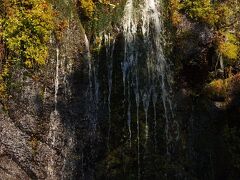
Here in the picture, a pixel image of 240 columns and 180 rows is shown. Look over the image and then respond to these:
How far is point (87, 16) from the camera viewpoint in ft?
35.5

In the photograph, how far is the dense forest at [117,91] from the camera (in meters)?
9.74

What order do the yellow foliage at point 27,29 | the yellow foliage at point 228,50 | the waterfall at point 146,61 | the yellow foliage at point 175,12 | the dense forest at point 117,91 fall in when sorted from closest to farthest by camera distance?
the dense forest at point 117,91 < the yellow foliage at point 27,29 < the waterfall at point 146,61 < the yellow foliage at point 228,50 < the yellow foliage at point 175,12

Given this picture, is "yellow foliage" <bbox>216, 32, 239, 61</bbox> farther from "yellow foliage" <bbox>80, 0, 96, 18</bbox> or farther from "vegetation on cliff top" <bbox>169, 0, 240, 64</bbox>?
"yellow foliage" <bbox>80, 0, 96, 18</bbox>

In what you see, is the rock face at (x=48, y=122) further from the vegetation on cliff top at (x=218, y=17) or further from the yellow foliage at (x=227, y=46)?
the yellow foliage at (x=227, y=46)

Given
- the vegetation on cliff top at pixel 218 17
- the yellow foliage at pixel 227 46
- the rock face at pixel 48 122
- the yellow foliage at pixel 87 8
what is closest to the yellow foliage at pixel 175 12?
the vegetation on cliff top at pixel 218 17

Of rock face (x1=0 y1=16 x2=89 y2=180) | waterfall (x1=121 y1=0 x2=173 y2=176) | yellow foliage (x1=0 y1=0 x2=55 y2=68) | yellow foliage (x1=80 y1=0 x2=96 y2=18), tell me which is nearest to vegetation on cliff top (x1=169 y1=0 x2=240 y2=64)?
waterfall (x1=121 y1=0 x2=173 y2=176)

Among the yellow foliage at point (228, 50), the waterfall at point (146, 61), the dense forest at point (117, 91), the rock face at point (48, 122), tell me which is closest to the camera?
the rock face at point (48, 122)

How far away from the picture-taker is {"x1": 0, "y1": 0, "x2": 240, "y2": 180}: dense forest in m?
9.74

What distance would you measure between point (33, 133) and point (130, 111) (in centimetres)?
208

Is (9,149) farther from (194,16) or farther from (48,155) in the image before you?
(194,16)

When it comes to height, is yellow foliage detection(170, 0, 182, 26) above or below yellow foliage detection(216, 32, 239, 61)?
above

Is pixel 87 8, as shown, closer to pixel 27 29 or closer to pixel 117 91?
pixel 27 29

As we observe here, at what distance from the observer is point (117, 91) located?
10.4 m

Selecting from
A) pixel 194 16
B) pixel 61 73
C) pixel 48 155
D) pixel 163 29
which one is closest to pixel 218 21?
pixel 194 16
